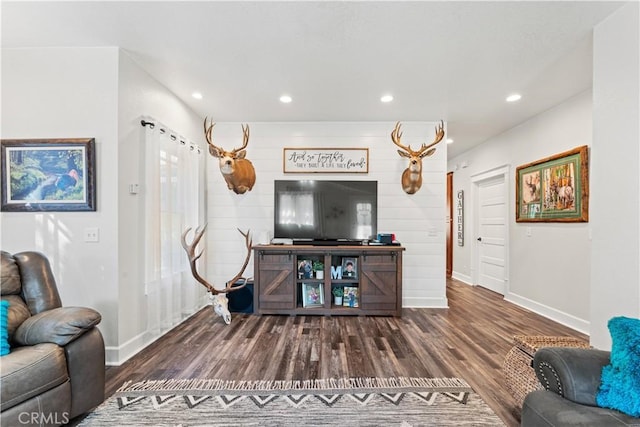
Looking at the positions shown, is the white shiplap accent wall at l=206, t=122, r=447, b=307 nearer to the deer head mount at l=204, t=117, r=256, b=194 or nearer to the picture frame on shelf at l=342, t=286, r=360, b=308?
the deer head mount at l=204, t=117, r=256, b=194

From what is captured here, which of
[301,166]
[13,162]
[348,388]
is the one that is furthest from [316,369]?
[13,162]

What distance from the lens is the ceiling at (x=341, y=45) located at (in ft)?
6.58

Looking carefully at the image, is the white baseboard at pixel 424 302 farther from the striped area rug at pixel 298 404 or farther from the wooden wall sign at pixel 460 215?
the wooden wall sign at pixel 460 215

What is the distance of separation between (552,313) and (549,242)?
914mm

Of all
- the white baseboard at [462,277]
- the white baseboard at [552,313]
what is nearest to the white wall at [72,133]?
the white baseboard at [552,313]

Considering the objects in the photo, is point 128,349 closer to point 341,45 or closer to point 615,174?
point 341,45

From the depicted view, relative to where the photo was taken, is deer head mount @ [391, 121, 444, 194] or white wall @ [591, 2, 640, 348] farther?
deer head mount @ [391, 121, 444, 194]

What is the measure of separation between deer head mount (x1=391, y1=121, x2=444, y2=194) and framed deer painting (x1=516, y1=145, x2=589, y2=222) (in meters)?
1.47

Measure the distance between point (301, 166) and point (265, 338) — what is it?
2418 mm

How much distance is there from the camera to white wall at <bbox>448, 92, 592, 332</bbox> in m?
3.28

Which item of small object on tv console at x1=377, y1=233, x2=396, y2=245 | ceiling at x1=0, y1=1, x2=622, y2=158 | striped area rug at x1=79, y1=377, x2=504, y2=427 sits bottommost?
striped area rug at x1=79, y1=377, x2=504, y2=427

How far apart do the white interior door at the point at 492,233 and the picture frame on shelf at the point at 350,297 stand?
270 cm

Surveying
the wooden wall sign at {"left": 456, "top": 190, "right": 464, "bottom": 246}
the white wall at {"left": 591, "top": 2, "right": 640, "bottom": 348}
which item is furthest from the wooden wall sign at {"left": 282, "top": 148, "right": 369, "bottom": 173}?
the wooden wall sign at {"left": 456, "top": 190, "right": 464, "bottom": 246}

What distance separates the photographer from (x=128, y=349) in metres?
2.54
